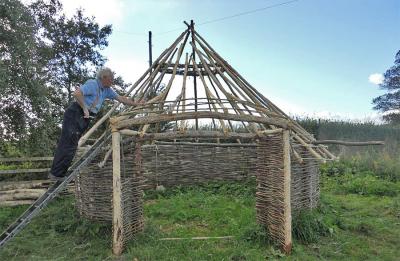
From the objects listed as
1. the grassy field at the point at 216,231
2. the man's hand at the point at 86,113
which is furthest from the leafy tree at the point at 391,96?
the man's hand at the point at 86,113

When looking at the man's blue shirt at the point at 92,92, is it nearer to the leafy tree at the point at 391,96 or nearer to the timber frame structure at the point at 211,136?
the timber frame structure at the point at 211,136

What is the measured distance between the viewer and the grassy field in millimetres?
5316

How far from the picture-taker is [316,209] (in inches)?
290

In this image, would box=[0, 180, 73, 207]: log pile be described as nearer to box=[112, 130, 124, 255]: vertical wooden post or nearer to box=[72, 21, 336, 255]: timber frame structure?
box=[72, 21, 336, 255]: timber frame structure

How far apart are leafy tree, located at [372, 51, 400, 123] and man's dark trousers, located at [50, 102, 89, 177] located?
24.3m

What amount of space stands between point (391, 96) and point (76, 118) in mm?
25173

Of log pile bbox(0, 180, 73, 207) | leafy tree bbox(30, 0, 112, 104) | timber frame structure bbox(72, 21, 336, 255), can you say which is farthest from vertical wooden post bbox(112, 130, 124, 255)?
leafy tree bbox(30, 0, 112, 104)

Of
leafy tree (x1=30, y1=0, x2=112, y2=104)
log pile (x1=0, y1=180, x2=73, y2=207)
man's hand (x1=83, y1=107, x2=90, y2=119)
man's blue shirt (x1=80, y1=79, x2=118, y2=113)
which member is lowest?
log pile (x1=0, y1=180, x2=73, y2=207)

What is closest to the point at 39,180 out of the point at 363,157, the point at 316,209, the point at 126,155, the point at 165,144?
the point at 165,144

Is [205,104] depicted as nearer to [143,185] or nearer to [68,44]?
[143,185]

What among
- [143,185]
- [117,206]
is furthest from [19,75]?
[117,206]

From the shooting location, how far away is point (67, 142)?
5.20 metres

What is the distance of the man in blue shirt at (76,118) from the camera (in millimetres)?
5164

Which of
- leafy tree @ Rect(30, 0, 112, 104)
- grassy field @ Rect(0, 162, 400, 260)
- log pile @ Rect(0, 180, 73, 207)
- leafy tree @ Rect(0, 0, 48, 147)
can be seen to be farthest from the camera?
leafy tree @ Rect(30, 0, 112, 104)
